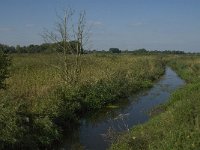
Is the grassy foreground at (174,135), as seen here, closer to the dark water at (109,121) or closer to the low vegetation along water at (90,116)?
the low vegetation along water at (90,116)

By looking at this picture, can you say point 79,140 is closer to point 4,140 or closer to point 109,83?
point 4,140

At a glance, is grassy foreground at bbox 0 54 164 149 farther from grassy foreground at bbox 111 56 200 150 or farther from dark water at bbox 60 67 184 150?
grassy foreground at bbox 111 56 200 150

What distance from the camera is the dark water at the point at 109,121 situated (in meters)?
14.1

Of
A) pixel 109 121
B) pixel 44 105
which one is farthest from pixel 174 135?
pixel 109 121

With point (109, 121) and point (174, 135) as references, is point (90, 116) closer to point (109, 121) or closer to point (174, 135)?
point (109, 121)

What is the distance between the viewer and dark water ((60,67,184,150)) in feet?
46.3

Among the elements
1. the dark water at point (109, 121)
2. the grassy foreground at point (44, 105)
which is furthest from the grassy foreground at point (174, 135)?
the grassy foreground at point (44, 105)

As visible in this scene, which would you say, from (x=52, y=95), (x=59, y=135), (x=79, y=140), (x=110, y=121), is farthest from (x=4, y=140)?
(x=110, y=121)

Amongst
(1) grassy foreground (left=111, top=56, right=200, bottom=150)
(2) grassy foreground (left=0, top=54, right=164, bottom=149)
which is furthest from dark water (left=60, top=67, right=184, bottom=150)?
(1) grassy foreground (left=111, top=56, right=200, bottom=150)

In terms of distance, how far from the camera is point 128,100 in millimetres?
24312

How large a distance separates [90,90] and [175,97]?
4.72m

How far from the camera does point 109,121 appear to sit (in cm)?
1797

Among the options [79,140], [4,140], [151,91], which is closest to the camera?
[4,140]

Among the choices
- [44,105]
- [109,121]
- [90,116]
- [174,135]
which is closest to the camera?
[174,135]
